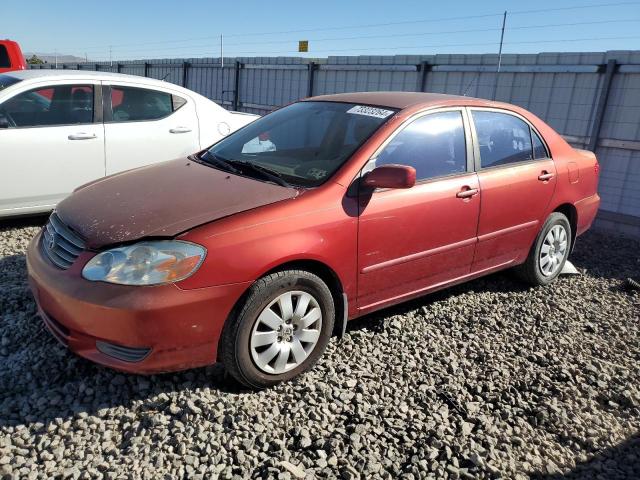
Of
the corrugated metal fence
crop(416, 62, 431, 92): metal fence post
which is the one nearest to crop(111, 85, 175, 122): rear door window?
crop(416, 62, 431, 92): metal fence post

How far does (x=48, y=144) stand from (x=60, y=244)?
267cm

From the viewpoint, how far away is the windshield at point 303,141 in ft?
11.1

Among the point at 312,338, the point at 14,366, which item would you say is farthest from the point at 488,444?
the point at 14,366

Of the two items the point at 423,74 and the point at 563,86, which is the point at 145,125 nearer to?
the point at 423,74

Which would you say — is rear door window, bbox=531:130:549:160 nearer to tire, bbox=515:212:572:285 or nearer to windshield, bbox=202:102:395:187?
tire, bbox=515:212:572:285

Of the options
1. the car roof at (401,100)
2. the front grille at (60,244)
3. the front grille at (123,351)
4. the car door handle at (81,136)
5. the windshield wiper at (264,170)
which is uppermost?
the car roof at (401,100)

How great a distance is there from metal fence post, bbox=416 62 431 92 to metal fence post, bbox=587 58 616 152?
101 inches

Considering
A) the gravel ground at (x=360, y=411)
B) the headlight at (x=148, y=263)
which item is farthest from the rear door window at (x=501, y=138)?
the headlight at (x=148, y=263)

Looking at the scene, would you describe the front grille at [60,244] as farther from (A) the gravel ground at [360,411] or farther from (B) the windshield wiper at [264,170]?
(B) the windshield wiper at [264,170]

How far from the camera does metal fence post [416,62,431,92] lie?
8.47 m

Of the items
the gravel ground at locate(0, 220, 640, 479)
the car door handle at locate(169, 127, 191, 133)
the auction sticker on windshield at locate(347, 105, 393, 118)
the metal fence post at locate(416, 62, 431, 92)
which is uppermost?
the metal fence post at locate(416, 62, 431, 92)

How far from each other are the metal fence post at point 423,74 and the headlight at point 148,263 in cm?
677

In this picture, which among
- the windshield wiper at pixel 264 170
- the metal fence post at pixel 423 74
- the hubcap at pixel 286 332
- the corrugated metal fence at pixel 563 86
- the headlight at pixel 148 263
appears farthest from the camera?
the metal fence post at pixel 423 74

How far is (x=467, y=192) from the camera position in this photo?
379 centimetres
